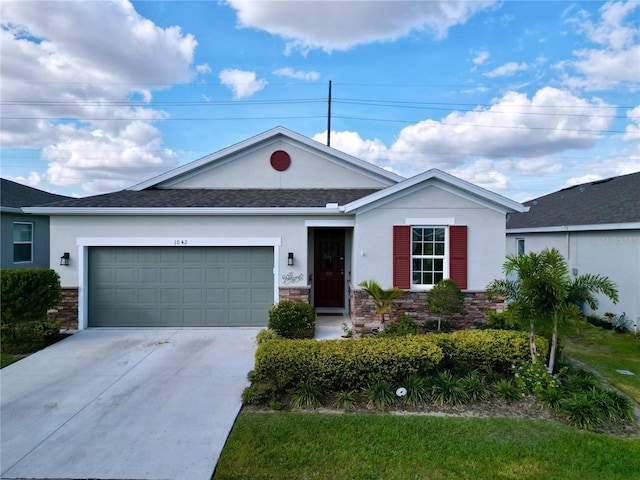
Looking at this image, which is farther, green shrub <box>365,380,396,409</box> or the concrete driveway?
green shrub <box>365,380,396,409</box>

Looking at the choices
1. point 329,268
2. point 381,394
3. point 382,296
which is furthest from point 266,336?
point 329,268

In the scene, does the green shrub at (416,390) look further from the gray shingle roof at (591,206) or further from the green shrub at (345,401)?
the gray shingle roof at (591,206)

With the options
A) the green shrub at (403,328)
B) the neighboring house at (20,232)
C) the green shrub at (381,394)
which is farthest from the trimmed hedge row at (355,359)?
the neighboring house at (20,232)

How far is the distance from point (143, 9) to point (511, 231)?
55.0 ft

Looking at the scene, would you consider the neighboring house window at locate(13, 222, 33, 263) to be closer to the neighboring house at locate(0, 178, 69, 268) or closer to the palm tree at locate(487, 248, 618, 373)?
the neighboring house at locate(0, 178, 69, 268)

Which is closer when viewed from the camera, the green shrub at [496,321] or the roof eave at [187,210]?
the green shrub at [496,321]

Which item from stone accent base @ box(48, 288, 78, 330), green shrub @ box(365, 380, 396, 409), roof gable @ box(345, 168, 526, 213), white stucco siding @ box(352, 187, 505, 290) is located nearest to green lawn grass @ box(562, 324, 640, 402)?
white stucco siding @ box(352, 187, 505, 290)

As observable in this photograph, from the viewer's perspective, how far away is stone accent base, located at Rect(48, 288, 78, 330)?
9.09 m

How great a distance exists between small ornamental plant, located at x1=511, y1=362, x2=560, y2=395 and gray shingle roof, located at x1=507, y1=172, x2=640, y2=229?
6.86m

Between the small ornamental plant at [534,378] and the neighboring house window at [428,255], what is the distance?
297 centimetres

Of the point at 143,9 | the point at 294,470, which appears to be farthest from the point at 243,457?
the point at 143,9

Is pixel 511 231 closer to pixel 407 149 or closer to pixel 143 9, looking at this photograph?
pixel 407 149

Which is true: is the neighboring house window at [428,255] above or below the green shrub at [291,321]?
above

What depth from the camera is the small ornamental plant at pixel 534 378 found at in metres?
5.37
